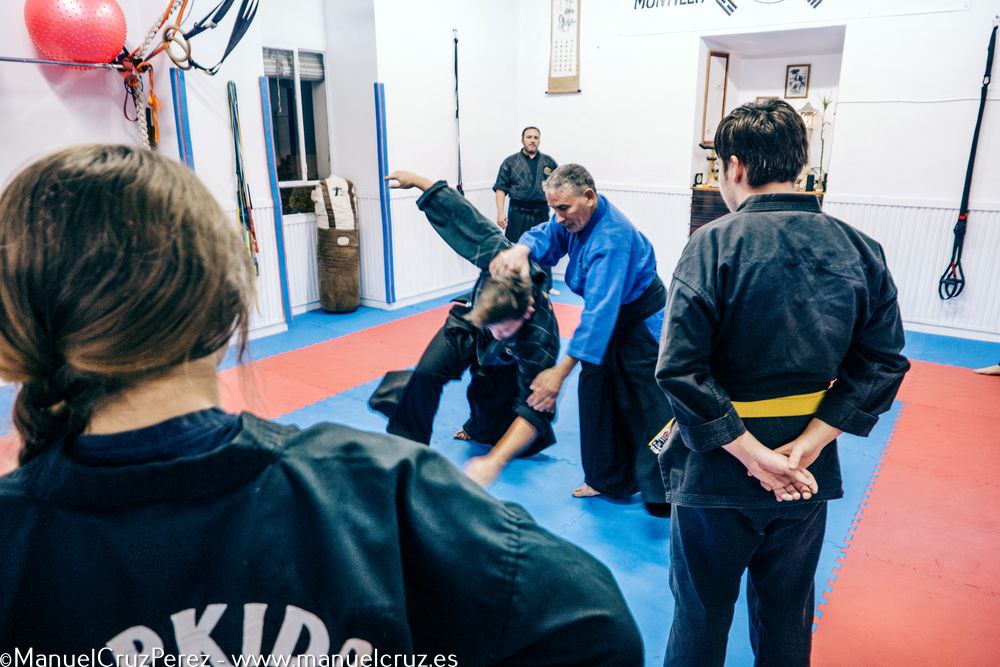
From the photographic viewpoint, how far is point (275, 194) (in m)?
6.18

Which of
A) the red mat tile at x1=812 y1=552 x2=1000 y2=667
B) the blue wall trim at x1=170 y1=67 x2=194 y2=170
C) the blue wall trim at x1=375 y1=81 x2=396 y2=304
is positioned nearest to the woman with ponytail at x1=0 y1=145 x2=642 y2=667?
the red mat tile at x1=812 y1=552 x2=1000 y2=667

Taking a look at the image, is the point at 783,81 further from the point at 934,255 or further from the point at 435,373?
the point at 435,373

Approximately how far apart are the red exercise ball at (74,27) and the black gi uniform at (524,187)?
4.04 meters

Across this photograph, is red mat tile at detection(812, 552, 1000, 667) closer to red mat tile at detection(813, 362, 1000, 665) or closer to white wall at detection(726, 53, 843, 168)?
red mat tile at detection(813, 362, 1000, 665)

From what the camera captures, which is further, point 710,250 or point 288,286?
point 288,286

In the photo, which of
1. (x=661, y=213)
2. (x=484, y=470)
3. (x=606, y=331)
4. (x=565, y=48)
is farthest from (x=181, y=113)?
(x=661, y=213)

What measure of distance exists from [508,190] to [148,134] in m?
3.74

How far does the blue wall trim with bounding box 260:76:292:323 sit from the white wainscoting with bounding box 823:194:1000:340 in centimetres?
515

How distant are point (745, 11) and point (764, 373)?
20.8 ft

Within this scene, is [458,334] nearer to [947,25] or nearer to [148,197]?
[148,197]

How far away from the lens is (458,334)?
3.43 meters

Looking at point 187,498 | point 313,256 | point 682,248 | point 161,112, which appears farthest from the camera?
point 313,256

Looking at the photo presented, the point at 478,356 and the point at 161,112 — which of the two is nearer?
the point at 478,356

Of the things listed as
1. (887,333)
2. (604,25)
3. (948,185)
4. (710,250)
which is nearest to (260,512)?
(710,250)
